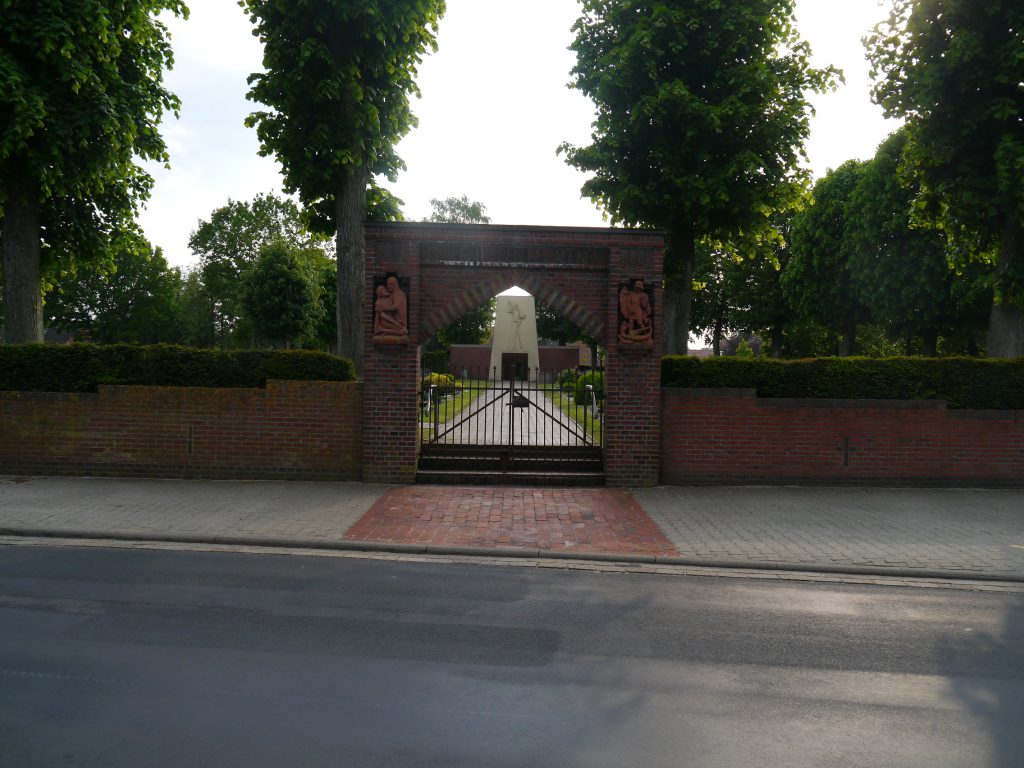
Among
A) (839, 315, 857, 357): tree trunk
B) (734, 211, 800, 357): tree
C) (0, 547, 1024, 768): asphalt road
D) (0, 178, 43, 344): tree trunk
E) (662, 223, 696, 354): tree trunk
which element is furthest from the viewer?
(734, 211, 800, 357): tree

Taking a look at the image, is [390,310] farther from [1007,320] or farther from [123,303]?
[123,303]

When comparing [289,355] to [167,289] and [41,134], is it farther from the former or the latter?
[167,289]

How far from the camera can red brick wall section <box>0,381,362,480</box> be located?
11.6 metres

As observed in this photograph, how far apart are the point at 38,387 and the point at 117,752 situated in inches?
402

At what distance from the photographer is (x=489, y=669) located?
4.84m

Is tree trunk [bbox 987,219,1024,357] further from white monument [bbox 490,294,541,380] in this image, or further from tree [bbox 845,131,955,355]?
white monument [bbox 490,294,541,380]

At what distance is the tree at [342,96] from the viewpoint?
43.2 ft

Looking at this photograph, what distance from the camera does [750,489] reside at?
11523 mm

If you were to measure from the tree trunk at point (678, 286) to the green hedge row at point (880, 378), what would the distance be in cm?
537

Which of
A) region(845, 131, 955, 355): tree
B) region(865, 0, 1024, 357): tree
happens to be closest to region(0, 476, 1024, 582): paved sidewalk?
region(865, 0, 1024, 357): tree

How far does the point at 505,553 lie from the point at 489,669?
10.1 feet

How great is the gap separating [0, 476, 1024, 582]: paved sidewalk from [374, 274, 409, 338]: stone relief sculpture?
8.35ft

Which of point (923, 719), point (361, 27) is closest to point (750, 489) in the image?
point (923, 719)

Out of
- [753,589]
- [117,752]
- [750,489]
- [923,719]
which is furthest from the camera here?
[750,489]
